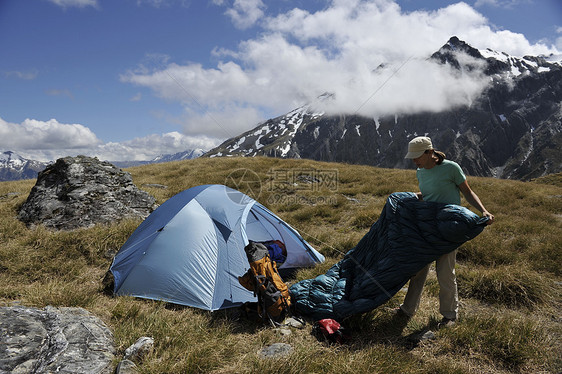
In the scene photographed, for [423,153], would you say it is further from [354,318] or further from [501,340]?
[354,318]

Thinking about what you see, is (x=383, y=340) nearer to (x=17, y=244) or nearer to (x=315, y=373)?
(x=315, y=373)

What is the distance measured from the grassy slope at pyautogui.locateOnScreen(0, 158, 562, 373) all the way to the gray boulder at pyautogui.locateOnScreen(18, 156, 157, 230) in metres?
0.69

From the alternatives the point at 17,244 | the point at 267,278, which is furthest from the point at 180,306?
the point at 17,244

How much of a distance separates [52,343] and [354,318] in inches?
170

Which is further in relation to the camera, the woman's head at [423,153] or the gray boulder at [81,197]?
the gray boulder at [81,197]

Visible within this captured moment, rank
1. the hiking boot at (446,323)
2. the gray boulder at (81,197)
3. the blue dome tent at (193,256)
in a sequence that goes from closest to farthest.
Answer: the hiking boot at (446,323) < the blue dome tent at (193,256) < the gray boulder at (81,197)

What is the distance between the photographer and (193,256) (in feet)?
19.0

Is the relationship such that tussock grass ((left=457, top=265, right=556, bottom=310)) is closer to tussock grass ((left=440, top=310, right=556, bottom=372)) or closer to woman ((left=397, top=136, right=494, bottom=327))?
tussock grass ((left=440, top=310, right=556, bottom=372))

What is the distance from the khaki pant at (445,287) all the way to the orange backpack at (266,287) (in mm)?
2203

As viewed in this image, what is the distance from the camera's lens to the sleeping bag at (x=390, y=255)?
414 centimetres

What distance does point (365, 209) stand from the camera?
1110 cm

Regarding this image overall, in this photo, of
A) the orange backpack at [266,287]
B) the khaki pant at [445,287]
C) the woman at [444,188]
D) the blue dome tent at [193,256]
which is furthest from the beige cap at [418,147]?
the blue dome tent at [193,256]

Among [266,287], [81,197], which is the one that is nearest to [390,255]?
[266,287]

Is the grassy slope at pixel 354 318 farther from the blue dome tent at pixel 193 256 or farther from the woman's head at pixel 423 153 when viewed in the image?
the woman's head at pixel 423 153
